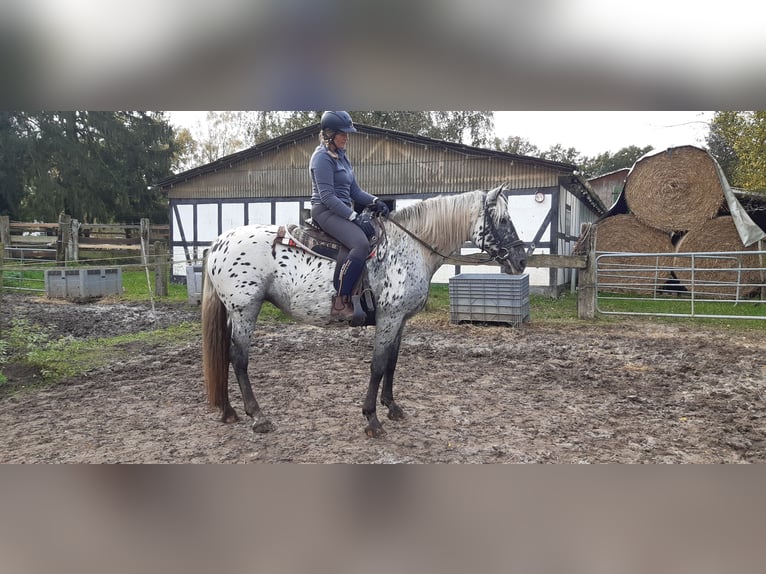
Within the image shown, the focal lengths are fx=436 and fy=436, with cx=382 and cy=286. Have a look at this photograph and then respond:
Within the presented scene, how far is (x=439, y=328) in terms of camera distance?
6.31 meters

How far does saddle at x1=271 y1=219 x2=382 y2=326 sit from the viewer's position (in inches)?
114

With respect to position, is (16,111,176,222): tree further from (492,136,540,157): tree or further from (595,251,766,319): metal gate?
(492,136,540,157): tree

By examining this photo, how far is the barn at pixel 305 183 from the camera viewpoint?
8898mm

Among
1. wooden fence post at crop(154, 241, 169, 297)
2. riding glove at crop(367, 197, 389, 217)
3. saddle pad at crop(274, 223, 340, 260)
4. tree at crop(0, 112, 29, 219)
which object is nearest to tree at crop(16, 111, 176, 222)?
tree at crop(0, 112, 29, 219)

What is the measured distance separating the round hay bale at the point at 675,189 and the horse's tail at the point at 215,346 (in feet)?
29.8

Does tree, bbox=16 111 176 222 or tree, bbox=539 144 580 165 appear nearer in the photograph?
tree, bbox=16 111 176 222

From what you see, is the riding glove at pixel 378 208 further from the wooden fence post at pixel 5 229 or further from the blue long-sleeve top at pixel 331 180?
the wooden fence post at pixel 5 229

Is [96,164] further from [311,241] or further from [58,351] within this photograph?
[311,241]

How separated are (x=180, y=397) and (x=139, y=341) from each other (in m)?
2.34

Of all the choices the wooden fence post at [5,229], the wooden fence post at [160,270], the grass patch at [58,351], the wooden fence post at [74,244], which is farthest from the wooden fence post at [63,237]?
the grass patch at [58,351]

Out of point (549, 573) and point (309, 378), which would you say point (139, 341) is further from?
point (549, 573)

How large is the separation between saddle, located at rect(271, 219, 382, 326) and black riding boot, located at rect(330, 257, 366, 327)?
0.13 ft
